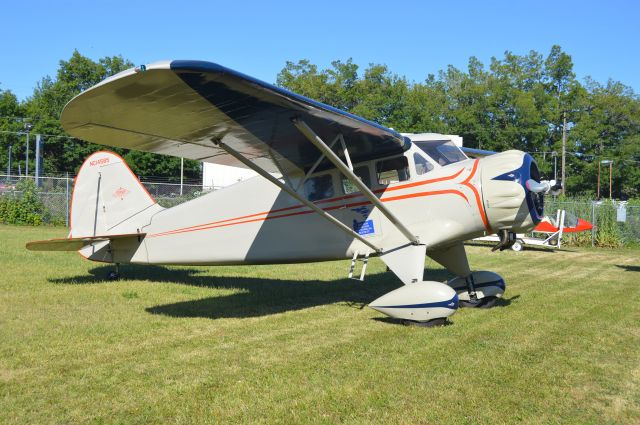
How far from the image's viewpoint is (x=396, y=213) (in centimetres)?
753

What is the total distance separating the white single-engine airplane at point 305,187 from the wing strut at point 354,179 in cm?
2

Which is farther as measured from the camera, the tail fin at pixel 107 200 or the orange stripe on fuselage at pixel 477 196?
the tail fin at pixel 107 200

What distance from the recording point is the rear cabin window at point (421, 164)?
7.53 metres

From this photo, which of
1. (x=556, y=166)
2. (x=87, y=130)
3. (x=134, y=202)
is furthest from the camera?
(x=556, y=166)

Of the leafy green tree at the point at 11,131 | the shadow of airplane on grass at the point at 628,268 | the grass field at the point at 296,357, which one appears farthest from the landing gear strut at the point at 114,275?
the leafy green tree at the point at 11,131

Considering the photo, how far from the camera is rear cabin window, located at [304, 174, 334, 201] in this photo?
805 centimetres

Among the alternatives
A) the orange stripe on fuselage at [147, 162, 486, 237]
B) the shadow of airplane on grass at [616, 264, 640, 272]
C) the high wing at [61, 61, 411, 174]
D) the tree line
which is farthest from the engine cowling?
the tree line

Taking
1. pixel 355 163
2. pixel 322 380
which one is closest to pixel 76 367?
pixel 322 380

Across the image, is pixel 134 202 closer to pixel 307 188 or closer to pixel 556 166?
pixel 307 188

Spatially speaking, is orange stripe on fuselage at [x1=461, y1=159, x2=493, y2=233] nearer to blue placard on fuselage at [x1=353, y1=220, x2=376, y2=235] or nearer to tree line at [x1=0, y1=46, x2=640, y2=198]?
blue placard on fuselage at [x1=353, y1=220, x2=376, y2=235]

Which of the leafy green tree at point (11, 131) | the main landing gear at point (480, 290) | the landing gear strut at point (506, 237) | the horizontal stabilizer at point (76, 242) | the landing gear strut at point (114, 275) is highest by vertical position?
the leafy green tree at point (11, 131)

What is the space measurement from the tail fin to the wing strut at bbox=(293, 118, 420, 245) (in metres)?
4.65

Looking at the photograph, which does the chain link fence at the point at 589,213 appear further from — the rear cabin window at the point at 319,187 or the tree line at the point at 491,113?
the tree line at the point at 491,113

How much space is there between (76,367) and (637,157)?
67.4 meters
